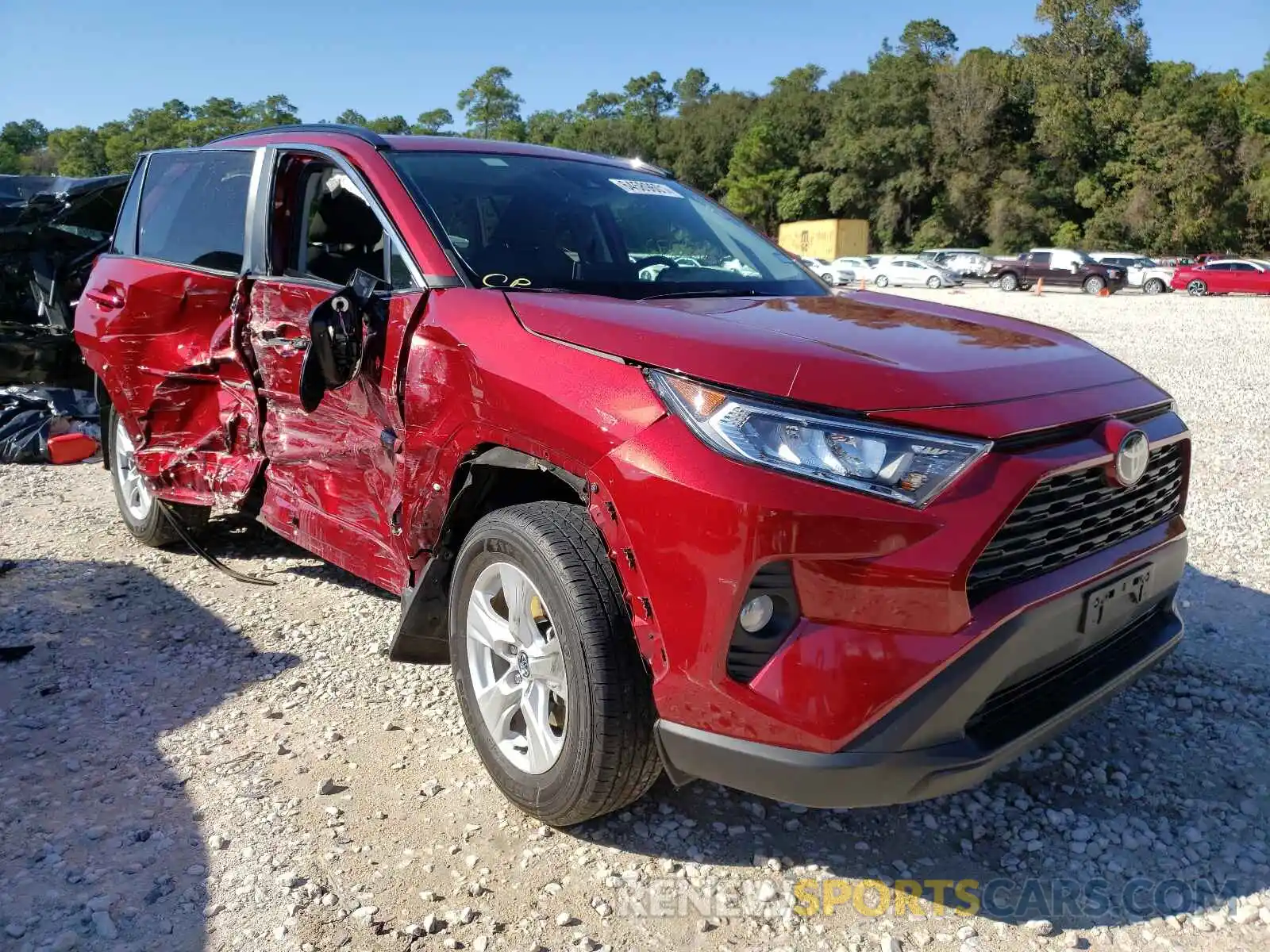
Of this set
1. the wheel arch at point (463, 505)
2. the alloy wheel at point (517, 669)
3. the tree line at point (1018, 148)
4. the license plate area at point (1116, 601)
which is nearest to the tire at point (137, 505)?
the wheel arch at point (463, 505)

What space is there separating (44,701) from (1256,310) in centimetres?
2892

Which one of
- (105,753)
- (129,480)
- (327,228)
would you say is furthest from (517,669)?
(129,480)

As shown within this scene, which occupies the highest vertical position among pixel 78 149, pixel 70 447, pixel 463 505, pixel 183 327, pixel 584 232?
pixel 78 149

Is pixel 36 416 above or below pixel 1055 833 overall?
above

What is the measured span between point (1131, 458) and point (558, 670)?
5.10 feet

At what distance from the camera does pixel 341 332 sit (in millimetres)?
3078

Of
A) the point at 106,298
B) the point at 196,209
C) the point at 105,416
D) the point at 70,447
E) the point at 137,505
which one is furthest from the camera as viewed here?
the point at 70,447

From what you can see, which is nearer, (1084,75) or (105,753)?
(105,753)

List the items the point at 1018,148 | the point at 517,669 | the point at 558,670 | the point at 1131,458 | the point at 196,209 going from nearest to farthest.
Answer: the point at 1131,458, the point at 558,670, the point at 517,669, the point at 196,209, the point at 1018,148

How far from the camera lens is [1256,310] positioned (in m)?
25.2

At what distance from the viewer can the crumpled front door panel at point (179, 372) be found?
13.3 feet

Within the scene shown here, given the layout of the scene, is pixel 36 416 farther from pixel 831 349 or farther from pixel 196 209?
pixel 831 349

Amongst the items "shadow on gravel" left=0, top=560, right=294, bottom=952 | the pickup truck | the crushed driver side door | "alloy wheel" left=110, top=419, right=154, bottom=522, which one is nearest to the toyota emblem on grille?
"shadow on gravel" left=0, top=560, right=294, bottom=952

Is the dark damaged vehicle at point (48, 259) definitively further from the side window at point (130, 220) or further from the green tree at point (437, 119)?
the green tree at point (437, 119)
